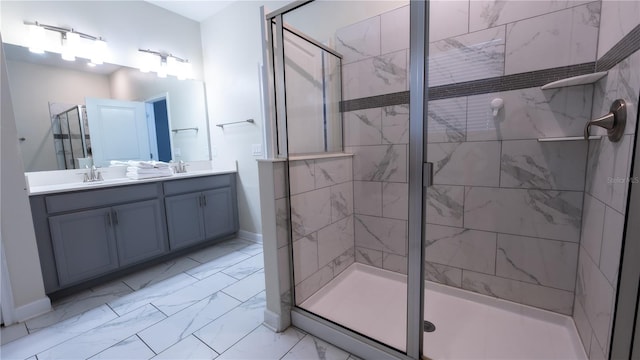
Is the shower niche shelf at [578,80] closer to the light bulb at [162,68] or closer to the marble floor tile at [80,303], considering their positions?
the marble floor tile at [80,303]

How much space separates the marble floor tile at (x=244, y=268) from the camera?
230 cm

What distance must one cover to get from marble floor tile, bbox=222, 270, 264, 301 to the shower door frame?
51 cm

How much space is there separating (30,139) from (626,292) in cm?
356

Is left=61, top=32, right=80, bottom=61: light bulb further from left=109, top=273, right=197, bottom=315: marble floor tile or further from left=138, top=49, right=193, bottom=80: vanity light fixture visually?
left=109, top=273, right=197, bottom=315: marble floor tile

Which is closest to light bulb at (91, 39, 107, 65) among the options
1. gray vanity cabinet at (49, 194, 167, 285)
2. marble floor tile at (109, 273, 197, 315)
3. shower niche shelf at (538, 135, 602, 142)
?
gray vanity cabinet at (49, 194, 167, 285)

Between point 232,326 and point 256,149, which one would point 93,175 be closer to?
point 256,149

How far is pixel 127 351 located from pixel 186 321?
12.5 inches

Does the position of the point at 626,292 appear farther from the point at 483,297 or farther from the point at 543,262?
the point at 483,297

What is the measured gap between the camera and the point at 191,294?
78.4 inches

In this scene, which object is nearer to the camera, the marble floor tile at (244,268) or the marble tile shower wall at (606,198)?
the marble tile shower wall at (606,198)

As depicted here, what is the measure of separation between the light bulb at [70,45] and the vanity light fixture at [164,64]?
0.52 m

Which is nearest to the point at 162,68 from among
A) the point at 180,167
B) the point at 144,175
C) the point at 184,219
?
the point at 180,167

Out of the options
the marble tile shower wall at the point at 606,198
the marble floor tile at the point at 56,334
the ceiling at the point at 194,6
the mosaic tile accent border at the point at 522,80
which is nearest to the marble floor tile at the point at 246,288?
the marble floor tile at the point at 56,334

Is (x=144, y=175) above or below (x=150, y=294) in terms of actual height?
above
